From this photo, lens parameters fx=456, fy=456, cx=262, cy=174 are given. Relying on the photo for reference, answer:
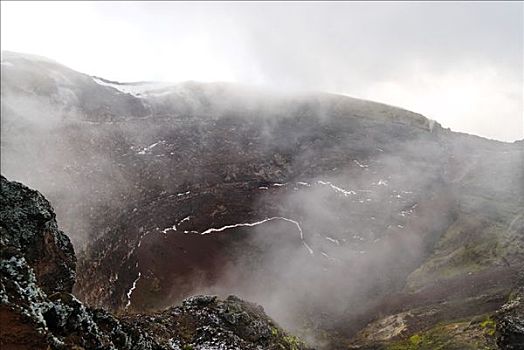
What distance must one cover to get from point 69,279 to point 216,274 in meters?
55.7

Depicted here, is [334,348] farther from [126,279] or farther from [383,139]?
[383,139]

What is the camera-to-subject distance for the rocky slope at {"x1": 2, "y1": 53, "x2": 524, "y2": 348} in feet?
236

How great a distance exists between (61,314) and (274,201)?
88378 millimetres

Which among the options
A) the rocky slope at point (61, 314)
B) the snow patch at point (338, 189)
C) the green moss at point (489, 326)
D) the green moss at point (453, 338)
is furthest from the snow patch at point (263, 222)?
the rocky slope at point (61, 314)

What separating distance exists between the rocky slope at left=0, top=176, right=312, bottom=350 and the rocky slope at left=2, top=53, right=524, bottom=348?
29328 mm

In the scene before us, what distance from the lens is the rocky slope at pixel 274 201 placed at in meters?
72.1

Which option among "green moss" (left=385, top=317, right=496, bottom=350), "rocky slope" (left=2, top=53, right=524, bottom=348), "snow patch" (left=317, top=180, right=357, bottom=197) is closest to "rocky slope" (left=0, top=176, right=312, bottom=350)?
"green moss" (left=385, top=317, right=496, bottom=350)

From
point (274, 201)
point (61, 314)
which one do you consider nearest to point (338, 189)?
point (274, 201)

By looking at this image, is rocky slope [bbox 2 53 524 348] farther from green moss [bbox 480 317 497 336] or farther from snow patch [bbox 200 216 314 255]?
green moss [bbox 480 317 497 336]

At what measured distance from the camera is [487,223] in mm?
86688

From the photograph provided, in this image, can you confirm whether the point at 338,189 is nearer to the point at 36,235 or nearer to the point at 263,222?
the point at 263,222

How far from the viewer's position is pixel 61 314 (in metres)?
18.7

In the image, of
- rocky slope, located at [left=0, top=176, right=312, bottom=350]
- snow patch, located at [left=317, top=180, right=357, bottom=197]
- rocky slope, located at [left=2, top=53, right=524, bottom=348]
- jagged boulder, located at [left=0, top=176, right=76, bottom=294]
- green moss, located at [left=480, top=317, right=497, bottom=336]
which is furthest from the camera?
snow patch, located at [left=317, top=180, right=357, bottom=197]

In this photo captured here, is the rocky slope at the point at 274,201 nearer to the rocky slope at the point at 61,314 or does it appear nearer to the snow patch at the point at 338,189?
the snow patch at the point at 338,189
